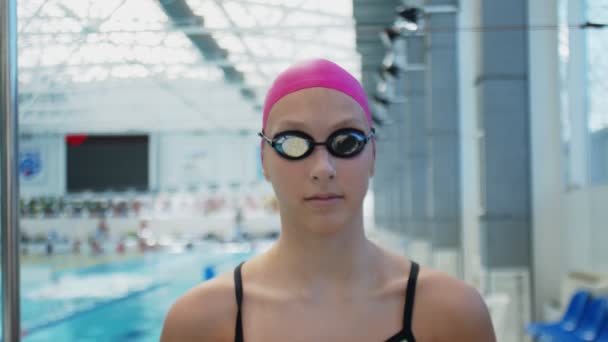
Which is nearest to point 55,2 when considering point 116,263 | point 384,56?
point 384,56

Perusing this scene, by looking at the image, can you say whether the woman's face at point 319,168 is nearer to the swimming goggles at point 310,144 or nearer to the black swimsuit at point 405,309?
the swimming goggles at point 310,144

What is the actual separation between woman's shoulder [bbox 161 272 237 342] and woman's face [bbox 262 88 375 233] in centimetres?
30

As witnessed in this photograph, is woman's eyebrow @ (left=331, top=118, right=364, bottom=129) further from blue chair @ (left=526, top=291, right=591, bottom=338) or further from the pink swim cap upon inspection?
blue chair @ (left=526, top=291, right=591, bottom=338)

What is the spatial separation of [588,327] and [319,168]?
683cm

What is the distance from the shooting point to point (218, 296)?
219 cm

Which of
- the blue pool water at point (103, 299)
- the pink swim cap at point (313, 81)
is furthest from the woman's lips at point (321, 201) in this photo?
the blue pool water at point (103, 299)

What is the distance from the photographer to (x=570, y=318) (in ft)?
28.0

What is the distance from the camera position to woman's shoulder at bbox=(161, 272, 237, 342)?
215cm

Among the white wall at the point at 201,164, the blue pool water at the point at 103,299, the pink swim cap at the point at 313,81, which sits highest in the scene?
the white wall at the point at 201,164

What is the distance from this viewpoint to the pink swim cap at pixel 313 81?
2115mm

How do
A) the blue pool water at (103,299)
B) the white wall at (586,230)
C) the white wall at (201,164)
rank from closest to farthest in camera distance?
the blue pool water at (103,299)
the white wall at (586,230)
the white wall at (201,164)

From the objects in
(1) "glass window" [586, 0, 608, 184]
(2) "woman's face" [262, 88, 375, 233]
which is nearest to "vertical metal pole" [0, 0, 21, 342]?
(2) "woman's face" [262, 88, 375, 233]

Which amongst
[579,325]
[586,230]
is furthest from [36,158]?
[586,230]

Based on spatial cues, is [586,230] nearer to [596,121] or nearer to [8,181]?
[596,121]
